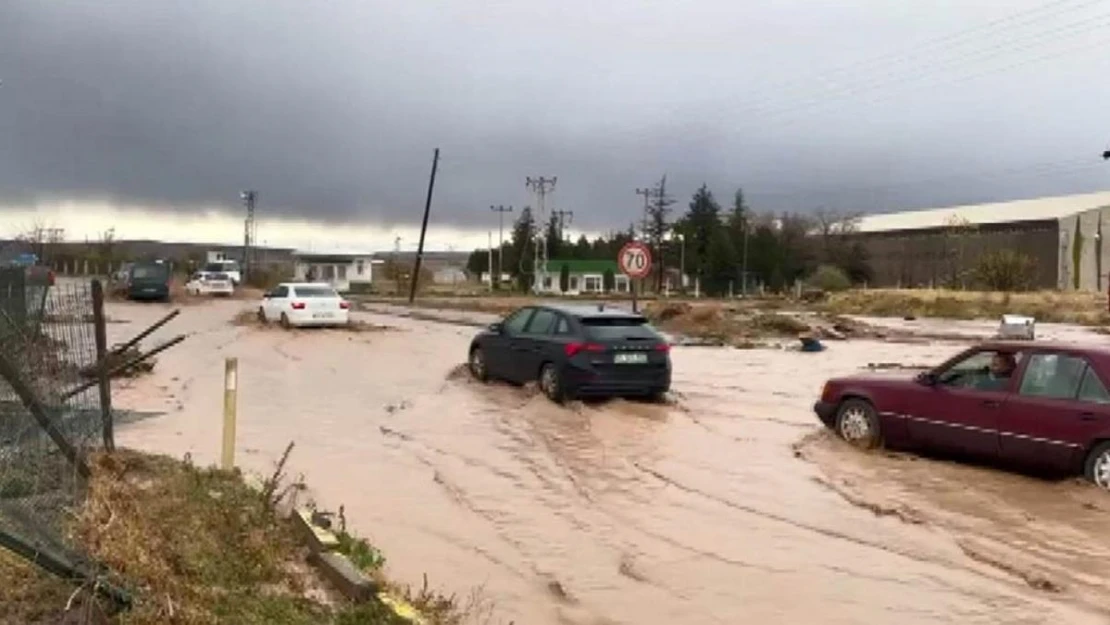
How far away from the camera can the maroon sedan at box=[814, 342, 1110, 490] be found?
1053 cm

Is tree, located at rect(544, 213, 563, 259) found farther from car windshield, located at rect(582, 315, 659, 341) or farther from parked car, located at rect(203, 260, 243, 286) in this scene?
car windshield, located at rect(582, 315, 659, 341)

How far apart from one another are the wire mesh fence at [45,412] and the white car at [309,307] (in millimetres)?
24851

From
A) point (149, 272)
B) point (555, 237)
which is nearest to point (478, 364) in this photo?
point (149, 272)

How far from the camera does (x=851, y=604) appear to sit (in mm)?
7082

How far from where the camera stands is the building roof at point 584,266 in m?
115

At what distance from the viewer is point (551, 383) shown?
55.5ft

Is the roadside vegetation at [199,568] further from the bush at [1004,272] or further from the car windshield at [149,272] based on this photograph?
the bush at [1004,272]

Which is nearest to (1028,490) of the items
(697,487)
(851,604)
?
(697,487)

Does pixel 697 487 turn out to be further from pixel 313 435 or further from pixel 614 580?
pixel 313 435

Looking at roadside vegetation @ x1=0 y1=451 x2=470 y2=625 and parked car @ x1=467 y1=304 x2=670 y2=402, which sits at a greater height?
parked car @ x1=467 y1=304 x2=670 y2=402

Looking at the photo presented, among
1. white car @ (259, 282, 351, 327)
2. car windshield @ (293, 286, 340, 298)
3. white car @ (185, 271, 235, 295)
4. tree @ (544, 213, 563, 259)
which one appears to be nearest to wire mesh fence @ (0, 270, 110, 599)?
white car @ (259, 282, 351, 327)

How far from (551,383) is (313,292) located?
Answer: 1955cm

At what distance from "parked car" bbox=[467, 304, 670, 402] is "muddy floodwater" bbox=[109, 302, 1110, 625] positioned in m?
0.38

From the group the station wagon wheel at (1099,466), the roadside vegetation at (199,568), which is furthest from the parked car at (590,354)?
the roadside vegetation at (199,568)
